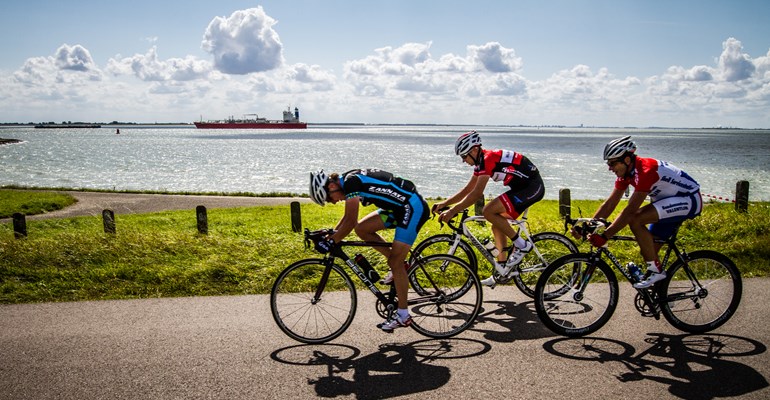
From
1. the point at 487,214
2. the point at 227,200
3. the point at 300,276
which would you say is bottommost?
the point at 227,200

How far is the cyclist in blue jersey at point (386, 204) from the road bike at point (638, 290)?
1.38 metres

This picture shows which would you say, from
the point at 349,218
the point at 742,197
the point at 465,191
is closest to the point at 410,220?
the point at 349,218

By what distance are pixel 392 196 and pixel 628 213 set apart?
2.37 m

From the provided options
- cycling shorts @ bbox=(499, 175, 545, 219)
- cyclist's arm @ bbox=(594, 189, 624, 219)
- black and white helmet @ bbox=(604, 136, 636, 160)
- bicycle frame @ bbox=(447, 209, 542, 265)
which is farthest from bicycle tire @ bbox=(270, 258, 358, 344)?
black and white helmet @ bbox=(604, 136, 636, 160)

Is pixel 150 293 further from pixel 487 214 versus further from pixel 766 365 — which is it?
pixel 766 365

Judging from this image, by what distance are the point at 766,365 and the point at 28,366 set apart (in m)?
6.46

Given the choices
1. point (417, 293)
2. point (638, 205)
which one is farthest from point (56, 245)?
point (638, 205)

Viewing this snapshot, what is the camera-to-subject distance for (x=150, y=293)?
7.30m

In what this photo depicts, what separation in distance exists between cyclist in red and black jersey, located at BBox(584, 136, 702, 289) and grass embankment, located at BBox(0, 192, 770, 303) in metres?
3.05

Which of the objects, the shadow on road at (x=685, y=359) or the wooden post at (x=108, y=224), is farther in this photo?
the wooden post at (x=108, y=224)

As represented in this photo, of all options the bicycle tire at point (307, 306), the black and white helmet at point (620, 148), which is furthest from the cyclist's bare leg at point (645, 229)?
the bicycle tire at point (307, 306)

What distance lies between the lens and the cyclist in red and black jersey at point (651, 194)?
18.0 ft

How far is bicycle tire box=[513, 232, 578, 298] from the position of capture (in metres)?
7.04

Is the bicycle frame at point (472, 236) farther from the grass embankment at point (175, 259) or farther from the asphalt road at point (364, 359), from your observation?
the grass embankment at point (175, 259)
